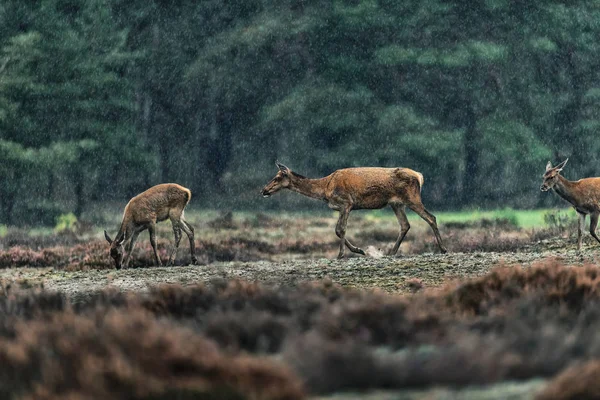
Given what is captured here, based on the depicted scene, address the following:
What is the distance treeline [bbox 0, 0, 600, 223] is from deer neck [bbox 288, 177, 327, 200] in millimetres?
16270

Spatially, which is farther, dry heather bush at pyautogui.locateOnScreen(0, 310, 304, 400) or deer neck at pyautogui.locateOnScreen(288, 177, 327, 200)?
deer neck at pyautogui.locateOnScreen(288, 177, 327, 200)

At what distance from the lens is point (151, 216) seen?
20.9 m

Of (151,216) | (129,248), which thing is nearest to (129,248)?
(129,248)

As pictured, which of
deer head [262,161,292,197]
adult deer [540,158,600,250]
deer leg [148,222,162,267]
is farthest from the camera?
adult deer [540,158,600,250]

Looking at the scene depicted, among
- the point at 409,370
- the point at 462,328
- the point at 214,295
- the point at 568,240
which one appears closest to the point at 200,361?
the point at 409,370

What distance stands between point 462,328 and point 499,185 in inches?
1587

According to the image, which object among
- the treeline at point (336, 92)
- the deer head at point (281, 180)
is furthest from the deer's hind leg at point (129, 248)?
the treeline at point (336, 92)

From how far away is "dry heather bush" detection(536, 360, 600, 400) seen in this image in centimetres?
541

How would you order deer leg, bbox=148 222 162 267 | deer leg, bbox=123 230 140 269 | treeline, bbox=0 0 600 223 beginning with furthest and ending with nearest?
treeline, bbox=0 0 600 223 → deer leg, bbox=148 222 162 267 → deer leg, bbox=123 230 140 269

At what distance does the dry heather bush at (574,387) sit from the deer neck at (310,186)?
619 inches

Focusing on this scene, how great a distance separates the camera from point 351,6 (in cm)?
4391

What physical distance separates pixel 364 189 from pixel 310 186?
1014 millimetres

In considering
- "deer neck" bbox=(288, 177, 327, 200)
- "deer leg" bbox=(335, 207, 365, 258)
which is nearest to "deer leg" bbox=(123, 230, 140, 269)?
"deer neck" bbox=(288, 177, 327, 200)

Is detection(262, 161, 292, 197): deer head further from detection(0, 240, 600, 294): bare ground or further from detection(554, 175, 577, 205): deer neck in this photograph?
detection(554, 175, 577, 205): deer neck
